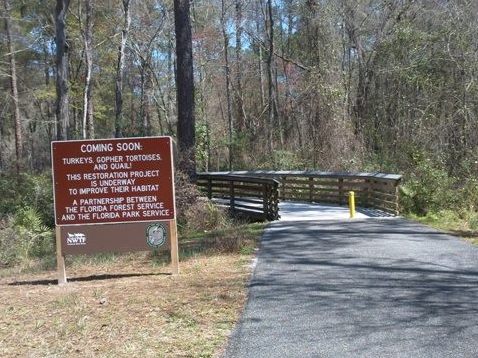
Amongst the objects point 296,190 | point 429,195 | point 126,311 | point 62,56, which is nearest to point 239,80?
point 62,56

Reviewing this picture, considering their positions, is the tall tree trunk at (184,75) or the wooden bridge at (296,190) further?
the tall tree trunk at (184,75)

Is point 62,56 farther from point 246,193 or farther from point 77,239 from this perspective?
point 77,239

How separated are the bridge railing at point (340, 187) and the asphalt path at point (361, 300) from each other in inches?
218

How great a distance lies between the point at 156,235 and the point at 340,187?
12.2 m

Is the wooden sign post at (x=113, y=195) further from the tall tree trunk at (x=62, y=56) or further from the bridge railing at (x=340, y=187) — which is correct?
the tall tree trunk at (x=62, y=56)

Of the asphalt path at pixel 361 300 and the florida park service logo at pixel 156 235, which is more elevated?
the florida park service logo at pixel 156 235

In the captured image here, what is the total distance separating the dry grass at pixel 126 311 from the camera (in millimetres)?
5609

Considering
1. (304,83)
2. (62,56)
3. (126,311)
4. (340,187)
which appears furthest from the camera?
(304,83)

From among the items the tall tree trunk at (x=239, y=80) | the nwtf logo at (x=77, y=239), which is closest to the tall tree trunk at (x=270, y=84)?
the tall tree trunk at (x=239, y=80)

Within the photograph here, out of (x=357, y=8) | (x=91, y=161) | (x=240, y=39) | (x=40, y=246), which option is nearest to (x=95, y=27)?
(x=240, y=39)

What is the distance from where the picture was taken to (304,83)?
3184cm

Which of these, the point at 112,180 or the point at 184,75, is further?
the point at 184,75

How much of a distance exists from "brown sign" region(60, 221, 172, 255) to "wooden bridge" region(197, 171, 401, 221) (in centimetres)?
798

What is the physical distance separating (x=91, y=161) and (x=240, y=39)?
35077 mm
